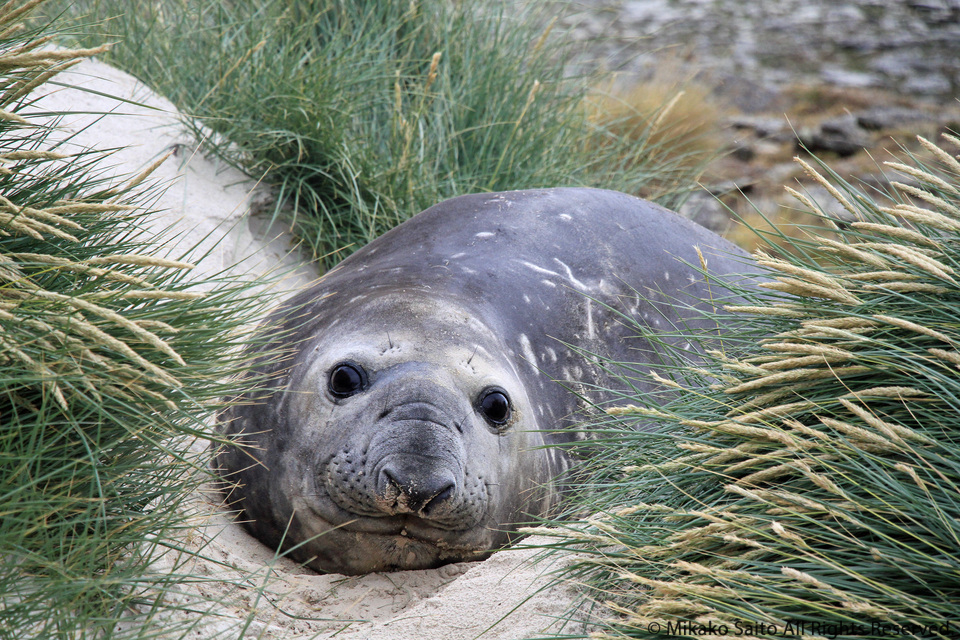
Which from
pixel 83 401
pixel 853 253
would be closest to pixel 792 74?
pixel 853 253

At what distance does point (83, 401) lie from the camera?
1.95 m

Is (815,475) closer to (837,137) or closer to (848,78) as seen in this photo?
(837,137)

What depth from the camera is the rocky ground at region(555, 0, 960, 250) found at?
9.61 metres

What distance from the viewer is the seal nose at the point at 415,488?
249 centimetres

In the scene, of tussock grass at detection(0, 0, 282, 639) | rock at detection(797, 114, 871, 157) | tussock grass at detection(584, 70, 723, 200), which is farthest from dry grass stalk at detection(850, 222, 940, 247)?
rock at detection(797, 114, 871, 157)

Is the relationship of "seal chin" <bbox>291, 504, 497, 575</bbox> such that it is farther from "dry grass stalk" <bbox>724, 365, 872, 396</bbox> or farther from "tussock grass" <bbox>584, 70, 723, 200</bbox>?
"tussock grass" <bbox>584, 70, 723, 200</bbox>

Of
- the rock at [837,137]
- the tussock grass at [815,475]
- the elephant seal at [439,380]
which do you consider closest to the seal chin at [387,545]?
the elephant seal at [439,380]

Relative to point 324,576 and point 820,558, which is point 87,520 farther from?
point 820,558

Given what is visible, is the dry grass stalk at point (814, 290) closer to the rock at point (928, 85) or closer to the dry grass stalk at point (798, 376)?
the dry grass stalk at point (798, 376)

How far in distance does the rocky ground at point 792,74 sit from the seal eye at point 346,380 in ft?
17.0

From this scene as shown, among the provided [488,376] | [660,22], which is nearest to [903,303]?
[488,376]

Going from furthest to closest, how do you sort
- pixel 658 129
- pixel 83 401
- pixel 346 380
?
pixel 658 129 < pixel 346 380 < pixel 83 401

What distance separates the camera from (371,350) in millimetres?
2830

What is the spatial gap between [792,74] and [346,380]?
1213 centimetres
